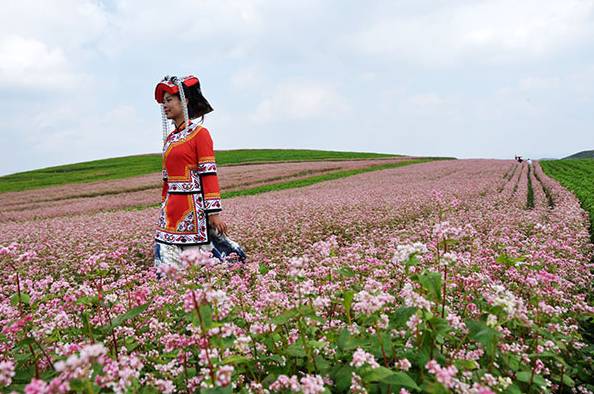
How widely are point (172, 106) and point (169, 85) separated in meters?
0.32

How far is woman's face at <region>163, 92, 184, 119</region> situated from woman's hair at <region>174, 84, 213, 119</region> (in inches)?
7.9

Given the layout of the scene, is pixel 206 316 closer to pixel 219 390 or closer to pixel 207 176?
pixel 219 390

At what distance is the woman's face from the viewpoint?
5711 mm

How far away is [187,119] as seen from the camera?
574 cm

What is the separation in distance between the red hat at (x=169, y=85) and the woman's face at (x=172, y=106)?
3.2 inches

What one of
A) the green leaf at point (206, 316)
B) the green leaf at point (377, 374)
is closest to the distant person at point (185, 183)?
the green leaf at point (206, 316)

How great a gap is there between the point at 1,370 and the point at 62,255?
22.0 feet

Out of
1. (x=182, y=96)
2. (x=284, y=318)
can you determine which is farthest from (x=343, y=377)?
(x=182, y=96)

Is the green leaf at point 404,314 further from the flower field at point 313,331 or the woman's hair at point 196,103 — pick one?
the woman's hair at point 196,103

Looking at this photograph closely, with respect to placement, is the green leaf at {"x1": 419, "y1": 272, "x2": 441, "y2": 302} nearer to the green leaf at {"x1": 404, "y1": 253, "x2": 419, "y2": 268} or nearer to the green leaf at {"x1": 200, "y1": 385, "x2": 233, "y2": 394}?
the green leaf at {"x1": 404, "y1": 253, "x2": 419, "y2": 268}

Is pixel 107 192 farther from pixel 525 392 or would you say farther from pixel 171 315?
pixel 525 392

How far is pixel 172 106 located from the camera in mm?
5742

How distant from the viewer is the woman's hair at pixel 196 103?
5.84 m

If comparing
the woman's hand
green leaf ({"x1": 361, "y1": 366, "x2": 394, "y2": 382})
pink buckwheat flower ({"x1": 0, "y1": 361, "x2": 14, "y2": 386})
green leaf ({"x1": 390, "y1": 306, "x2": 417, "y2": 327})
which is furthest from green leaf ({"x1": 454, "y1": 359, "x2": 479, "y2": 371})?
the woman's hand
